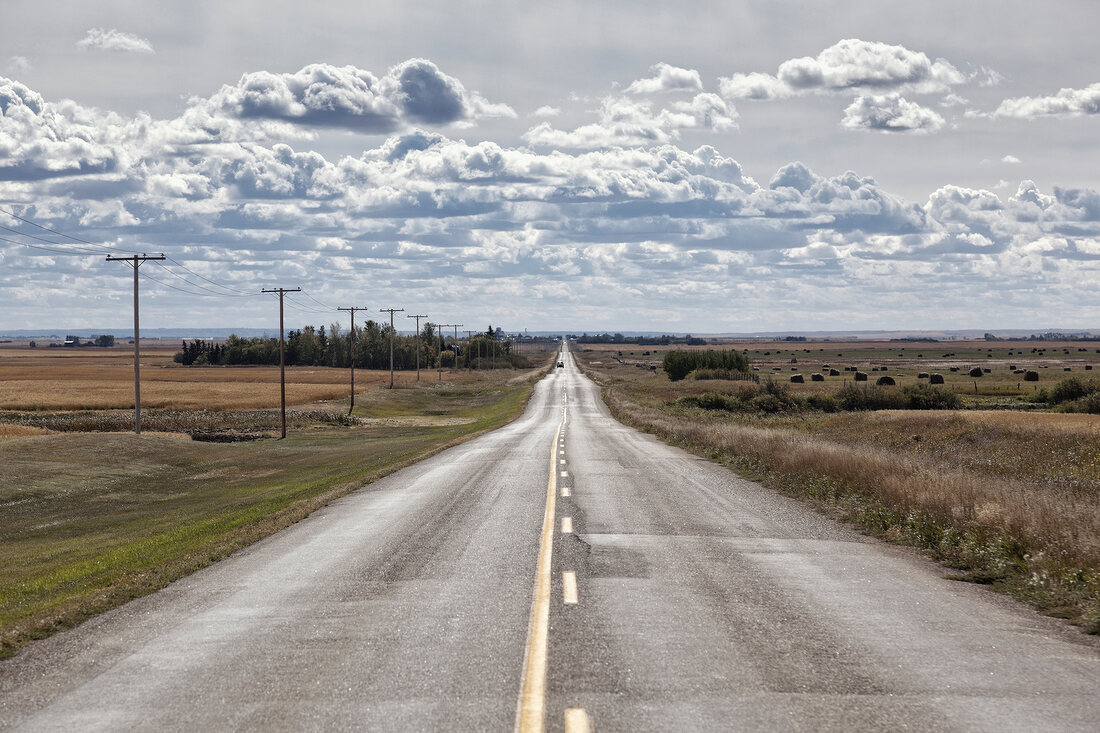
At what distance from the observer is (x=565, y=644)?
883cm

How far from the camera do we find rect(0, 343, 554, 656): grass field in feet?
46.3

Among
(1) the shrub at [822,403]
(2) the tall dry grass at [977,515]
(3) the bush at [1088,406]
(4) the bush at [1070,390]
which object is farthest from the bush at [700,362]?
(2) the tall dry grass at [977,515]

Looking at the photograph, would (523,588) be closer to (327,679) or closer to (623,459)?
(327,679)

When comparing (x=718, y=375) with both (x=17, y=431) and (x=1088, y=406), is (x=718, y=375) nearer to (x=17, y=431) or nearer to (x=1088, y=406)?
(x=1088, y=406)

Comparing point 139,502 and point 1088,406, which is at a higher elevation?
point 1088,406

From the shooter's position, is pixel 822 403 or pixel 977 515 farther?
pixel 822 403

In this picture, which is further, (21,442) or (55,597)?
(21,442)

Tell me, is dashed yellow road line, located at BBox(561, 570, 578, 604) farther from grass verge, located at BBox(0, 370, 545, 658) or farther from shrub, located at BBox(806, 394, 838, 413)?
shrub, located at BBox(806, 394, 838, 413)

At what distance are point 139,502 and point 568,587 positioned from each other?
968 inches

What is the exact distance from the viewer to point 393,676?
26.0 ft

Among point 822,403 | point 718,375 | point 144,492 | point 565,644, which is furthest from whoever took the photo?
point 718,375

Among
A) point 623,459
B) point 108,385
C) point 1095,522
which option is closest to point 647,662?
point 1095,522

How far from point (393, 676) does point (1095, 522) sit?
33.9ft

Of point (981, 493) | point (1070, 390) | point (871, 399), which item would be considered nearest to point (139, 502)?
point (981, 493)
